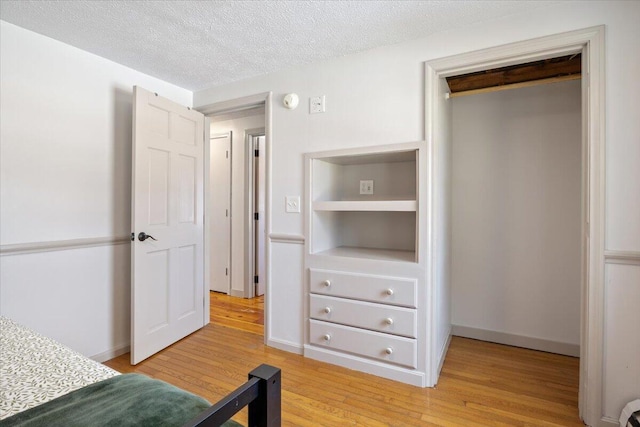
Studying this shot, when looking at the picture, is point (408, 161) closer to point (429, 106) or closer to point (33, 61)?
point (429, 106)

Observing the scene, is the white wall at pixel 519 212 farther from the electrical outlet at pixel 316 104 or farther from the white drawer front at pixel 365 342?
the electrical outlet at pixel 316 104

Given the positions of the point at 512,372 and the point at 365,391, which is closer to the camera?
the point at 365,391

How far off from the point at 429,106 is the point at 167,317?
2.59 meters

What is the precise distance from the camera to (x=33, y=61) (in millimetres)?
1988

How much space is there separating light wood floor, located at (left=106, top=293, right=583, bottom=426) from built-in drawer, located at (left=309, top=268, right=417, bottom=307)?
20.9 inches

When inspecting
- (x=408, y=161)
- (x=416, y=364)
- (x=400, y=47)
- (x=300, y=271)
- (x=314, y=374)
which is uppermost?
(x=400, y=47)

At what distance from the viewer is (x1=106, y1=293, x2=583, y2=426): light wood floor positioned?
→ 5.58ft

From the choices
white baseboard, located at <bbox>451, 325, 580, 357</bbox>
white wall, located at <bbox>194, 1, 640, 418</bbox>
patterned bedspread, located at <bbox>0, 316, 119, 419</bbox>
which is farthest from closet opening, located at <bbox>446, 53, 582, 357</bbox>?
patterned bedspread, located at <bbox>0, 316, 119, 419</bbox>

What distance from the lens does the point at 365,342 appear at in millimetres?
2137

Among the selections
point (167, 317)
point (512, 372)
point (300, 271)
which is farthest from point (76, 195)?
point (512, 372)

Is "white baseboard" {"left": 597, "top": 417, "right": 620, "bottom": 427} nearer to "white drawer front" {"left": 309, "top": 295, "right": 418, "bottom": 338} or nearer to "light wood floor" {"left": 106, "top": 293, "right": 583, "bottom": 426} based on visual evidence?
"light wood floor" {"left": 106, "top": 293, "right": 583, "bottom": 426}

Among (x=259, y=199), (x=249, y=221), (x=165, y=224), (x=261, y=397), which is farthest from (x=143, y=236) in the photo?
(x=261, y=397)

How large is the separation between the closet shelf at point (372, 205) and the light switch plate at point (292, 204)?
175 mm

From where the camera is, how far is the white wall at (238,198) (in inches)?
158
